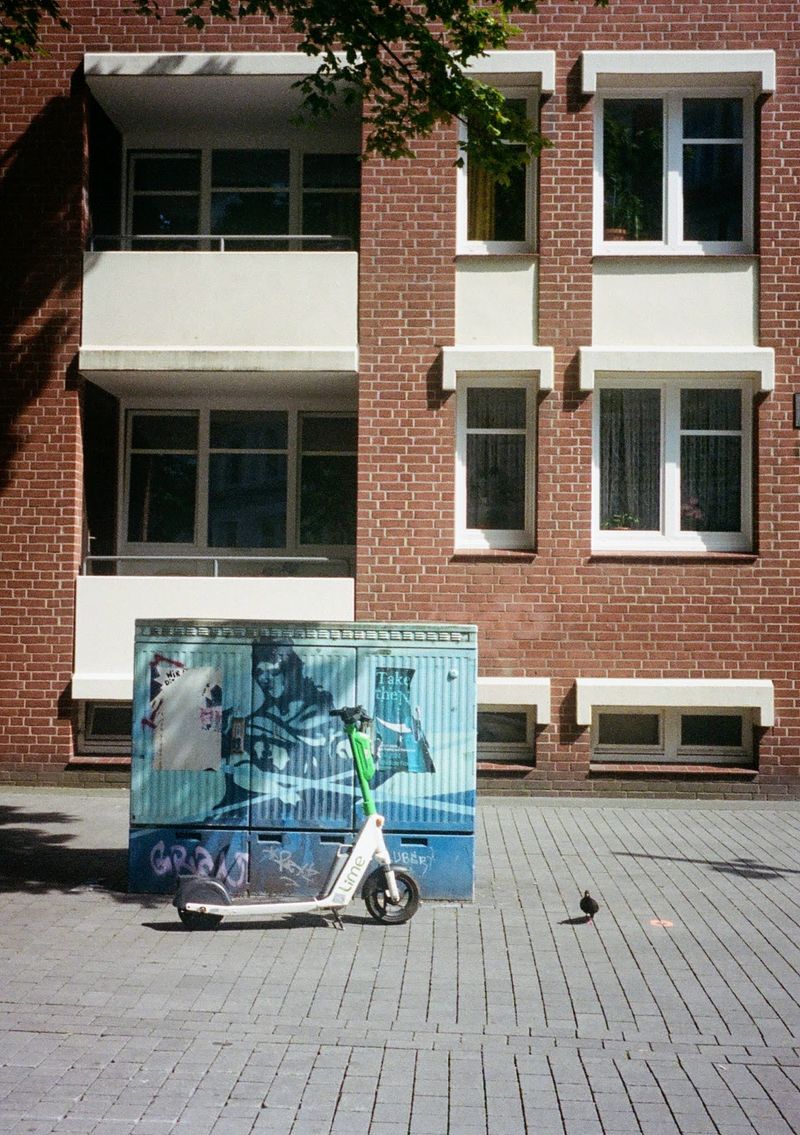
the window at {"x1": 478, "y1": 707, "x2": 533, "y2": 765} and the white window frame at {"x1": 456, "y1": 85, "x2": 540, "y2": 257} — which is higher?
the white window frame at {"x1": 456, "y1": 85, "x2": 540, "y2": 257}

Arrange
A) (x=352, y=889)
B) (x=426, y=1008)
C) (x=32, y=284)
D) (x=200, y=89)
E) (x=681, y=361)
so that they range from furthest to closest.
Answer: (x=200, y=89) → (x=32, y=284) → (x=681, y=361) → (x=352, y=889) → (x=426, y=1008)

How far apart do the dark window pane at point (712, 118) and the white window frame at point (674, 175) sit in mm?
59

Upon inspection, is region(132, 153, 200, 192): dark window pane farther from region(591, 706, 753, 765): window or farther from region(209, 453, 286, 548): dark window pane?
region(591, 706, 753, 765): window

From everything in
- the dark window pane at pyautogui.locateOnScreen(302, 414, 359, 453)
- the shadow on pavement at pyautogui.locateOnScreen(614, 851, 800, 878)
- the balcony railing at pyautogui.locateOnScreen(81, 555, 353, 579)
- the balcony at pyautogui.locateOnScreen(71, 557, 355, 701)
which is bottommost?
the shadow on pavement at pyautogui.locateOnScreen(614, 851, 800, 878)

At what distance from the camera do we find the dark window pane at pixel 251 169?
49.0ft

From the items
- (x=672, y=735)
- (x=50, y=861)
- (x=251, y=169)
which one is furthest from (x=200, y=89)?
(x=672, y=735)

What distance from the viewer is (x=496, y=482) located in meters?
13.6

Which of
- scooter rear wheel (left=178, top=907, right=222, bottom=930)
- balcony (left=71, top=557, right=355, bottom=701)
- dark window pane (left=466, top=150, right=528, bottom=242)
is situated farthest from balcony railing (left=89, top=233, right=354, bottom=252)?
scooter rear wheel (left=178, top=907, right=222, bottom=930)

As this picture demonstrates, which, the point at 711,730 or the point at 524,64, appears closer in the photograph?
the point at 524,64

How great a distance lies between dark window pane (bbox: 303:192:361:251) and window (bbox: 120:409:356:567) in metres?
2.26

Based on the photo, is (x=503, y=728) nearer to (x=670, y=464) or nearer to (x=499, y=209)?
(x=670, y=464)

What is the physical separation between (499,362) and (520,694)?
144 inches

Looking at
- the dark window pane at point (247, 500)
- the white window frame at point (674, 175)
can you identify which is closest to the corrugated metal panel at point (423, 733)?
the dark window pane at point (247, 500)

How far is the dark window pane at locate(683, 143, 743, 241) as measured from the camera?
13641mm
